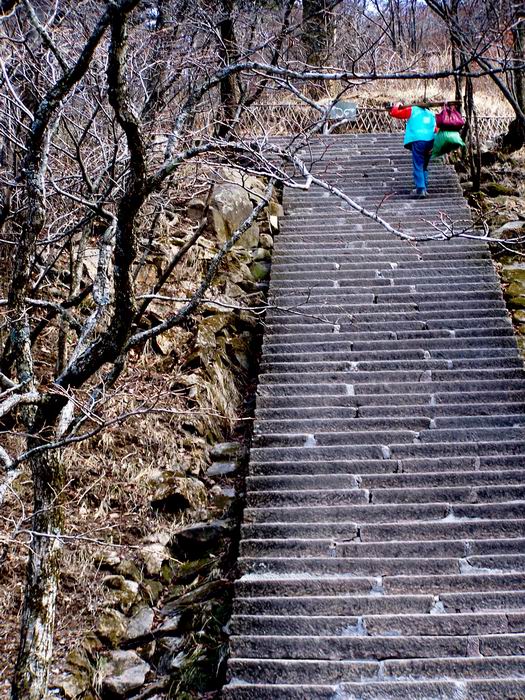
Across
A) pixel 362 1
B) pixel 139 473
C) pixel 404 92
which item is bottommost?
pixel 139 473

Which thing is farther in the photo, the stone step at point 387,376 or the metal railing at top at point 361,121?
the metal railing at top at point 361,121

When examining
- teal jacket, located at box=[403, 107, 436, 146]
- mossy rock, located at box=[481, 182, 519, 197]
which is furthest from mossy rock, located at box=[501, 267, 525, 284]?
teal jacket, located at box=[403, 107, 436, 146]

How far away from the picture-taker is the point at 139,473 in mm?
6254

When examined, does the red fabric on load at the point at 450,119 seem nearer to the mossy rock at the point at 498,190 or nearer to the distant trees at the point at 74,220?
the mossy rock at the point at 498,190

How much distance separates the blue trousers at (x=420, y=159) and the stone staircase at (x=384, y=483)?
3.68ft

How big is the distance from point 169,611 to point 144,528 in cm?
77

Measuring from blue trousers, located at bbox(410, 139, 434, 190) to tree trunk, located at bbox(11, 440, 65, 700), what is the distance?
23.4 feet

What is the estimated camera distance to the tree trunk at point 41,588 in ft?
12.9

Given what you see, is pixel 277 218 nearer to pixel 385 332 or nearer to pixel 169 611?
pixel 385 332

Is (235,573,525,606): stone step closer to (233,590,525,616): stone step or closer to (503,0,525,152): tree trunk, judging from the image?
(233,590,525,616): stone step

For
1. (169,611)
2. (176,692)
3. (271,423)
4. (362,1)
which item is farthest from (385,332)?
(362,1)

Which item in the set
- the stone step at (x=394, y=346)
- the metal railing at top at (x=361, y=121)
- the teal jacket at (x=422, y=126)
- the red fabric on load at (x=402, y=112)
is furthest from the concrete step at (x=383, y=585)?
the metal railing at top at (x=361, y=121)

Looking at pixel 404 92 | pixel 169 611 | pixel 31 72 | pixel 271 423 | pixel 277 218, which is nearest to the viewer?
pixel 169 611

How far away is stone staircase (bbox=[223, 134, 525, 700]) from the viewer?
14.5 ft
